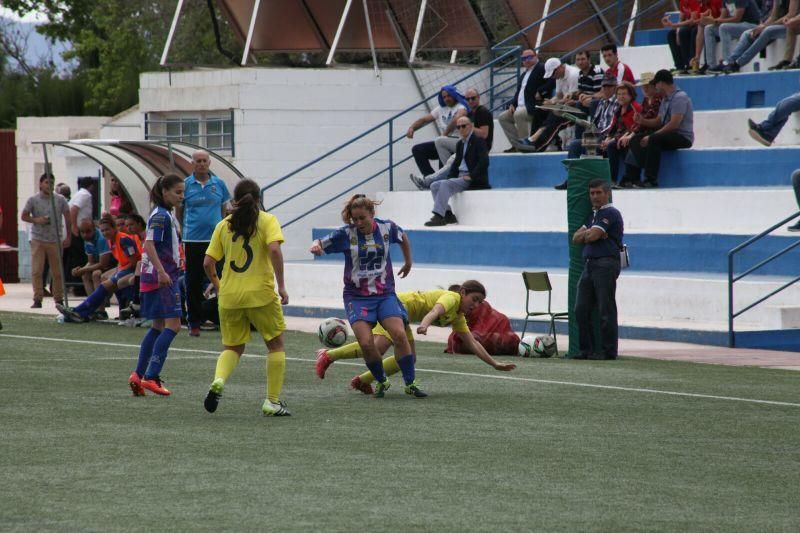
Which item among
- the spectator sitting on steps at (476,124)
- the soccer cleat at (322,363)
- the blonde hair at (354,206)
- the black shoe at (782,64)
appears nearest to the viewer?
the blonde hair at (354,206)

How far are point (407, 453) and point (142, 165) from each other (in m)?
14.2

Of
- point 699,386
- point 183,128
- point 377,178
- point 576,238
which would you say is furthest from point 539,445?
point 183,128

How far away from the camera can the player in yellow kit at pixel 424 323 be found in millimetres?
12148

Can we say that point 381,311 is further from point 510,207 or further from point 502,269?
point 510,207

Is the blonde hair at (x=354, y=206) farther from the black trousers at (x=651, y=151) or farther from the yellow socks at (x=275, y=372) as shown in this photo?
the black trousers at (x=651, y=151)

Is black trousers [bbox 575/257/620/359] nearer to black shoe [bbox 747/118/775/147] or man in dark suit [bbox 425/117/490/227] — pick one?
black shoe [bbox 747/118/775/147]

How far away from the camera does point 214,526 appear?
6844 millimetres

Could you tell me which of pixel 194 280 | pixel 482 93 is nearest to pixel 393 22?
pixel 482 93

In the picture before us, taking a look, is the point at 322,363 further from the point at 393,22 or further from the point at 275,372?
the point at 393,22

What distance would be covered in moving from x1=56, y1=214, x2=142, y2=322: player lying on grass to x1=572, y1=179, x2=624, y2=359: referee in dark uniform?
6.64m

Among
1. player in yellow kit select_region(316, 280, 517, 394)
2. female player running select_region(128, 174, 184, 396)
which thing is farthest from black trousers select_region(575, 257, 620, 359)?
female player running select_region(128, 174, 184, 396)

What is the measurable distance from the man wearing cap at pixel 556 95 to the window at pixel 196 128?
17.1 feet

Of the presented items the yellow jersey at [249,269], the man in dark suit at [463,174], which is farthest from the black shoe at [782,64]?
the yellow jersey at [249,269]

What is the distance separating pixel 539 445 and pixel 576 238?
6.44 meters
